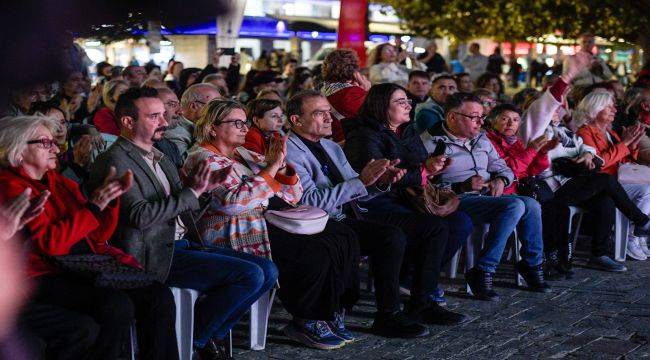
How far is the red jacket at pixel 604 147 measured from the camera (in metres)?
7.47

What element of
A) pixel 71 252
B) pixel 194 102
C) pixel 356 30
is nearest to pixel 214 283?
pixel 71 252

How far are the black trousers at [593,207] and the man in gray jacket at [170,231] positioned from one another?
311 centimetres

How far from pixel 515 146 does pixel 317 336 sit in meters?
2.79

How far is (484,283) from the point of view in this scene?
19.5ft

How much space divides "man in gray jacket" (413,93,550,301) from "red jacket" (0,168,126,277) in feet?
9.39

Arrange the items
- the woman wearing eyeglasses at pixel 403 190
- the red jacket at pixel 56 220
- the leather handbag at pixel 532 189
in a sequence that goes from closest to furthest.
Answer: the red jacket at pixel 56 220
the woman wearing eyeglasses at pixel 403 190
the leather handbag at pixel 532 189

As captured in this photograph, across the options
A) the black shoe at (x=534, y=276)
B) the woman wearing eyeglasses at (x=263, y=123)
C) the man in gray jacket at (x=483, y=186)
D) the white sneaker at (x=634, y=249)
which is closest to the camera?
the woman wearing eyeglasses at (x=263, y=123)

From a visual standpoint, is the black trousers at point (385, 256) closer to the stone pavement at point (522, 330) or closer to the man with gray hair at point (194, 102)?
the stone pavement at point (522, 330)

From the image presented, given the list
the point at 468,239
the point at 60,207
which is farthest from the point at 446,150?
the point at 60,207

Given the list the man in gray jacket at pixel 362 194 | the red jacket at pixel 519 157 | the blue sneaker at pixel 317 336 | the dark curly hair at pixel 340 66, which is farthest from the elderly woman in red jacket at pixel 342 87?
the blue sneaker at pixel 317 336

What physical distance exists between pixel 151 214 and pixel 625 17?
20.5 metres

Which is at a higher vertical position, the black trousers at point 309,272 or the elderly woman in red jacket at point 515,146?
the elderly woman in red jacket at point 515,146

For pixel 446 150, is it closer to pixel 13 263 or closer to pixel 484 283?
pixel 484 283

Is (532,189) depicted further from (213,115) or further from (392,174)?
(213,115)
